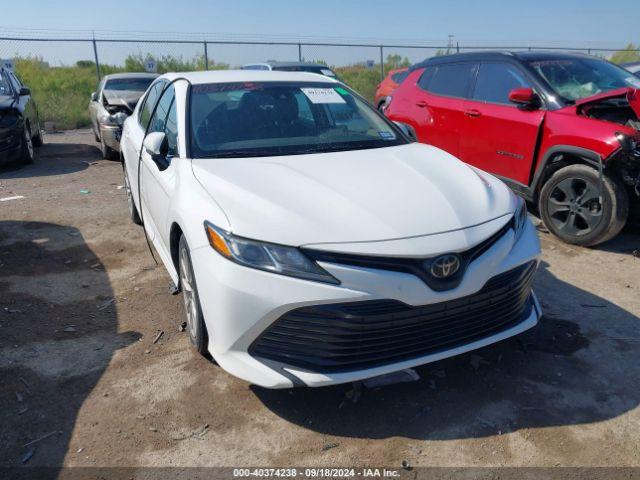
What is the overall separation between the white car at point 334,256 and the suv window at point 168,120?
113 millimetres

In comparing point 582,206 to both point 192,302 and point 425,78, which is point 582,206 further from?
point 192,302

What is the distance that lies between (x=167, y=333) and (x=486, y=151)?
376 centimetres

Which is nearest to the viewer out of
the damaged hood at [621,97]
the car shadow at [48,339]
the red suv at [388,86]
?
the car shadow at [48,339]

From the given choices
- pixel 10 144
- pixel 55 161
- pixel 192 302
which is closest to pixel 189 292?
pixel 192 302

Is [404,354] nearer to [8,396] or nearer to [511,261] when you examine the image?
[511,261]

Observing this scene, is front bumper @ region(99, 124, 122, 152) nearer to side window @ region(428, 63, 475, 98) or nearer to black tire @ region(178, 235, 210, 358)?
side window @ region(428, 63, 475, 98)

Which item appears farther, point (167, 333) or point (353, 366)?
point (167, 333)

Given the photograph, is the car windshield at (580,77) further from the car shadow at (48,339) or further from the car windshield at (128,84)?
the car windshield at (128,84)

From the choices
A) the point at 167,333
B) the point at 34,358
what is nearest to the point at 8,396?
the point at 34,358

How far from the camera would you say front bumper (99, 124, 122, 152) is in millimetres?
9180

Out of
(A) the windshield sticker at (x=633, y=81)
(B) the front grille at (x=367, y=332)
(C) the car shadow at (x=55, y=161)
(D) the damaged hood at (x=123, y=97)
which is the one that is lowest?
(C) the car shadow at (x=55, y=161)

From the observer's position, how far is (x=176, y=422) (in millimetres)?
2762

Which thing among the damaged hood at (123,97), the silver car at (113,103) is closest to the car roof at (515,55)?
the silver car at (113,103)

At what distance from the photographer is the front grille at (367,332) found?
2.45 metres
